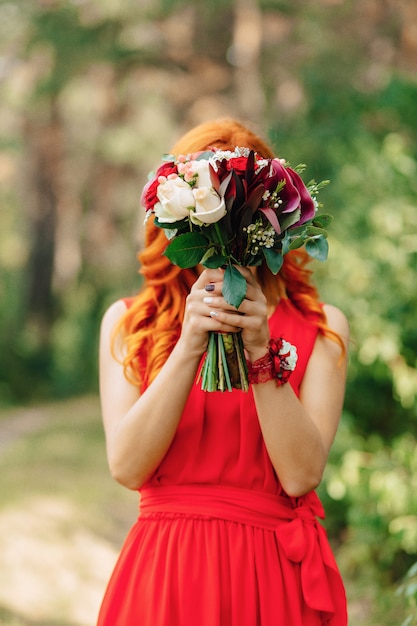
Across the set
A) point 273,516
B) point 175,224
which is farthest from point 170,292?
point 273,516

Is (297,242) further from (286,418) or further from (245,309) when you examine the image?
(286,418)

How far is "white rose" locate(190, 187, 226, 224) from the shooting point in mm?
2162

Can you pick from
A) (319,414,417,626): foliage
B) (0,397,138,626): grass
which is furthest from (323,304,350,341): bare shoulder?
(0,397,138,626): grass

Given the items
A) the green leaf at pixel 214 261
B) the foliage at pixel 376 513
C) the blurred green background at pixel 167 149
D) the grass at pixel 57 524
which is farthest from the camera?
the grass at pixel 57 524

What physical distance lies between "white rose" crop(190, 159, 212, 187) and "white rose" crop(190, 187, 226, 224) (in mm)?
31

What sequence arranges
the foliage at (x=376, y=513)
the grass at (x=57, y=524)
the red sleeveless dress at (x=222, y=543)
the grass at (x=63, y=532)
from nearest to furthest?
the red sleeveless dress at (x=222, y=543) → the foliage at (x=376, y=513) → the grass at (x=63, y=532) → the grass at (x=57, y=524)

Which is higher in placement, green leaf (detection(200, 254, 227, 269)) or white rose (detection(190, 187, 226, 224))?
white rose (detection(190, 187, 226, 224))

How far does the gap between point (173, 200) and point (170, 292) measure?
607 millimetres

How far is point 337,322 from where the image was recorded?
2.76 m

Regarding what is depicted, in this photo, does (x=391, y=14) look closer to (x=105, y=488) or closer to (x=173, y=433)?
(x=105, y=488)

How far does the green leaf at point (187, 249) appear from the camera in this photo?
2.27 meters

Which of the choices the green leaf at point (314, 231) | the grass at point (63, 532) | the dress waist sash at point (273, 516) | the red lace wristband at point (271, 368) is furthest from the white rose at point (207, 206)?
the grass at point (63, 532)

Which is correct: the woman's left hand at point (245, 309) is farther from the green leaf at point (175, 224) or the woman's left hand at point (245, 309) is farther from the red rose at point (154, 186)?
the red rose at point (154, 186)

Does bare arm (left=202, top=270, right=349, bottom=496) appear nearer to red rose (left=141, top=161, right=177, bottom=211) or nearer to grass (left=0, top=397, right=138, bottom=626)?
Result: red rose (left=141, top=161, right=177, bottom=211)
